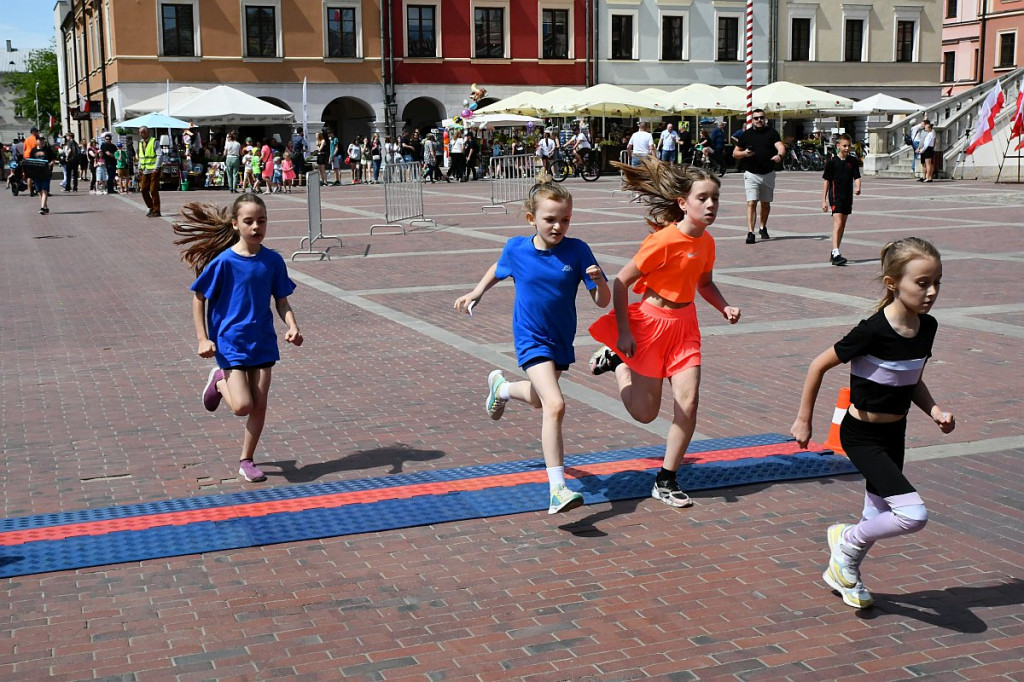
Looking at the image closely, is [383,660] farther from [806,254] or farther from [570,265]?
[806,254]

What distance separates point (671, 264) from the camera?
17.3 ft

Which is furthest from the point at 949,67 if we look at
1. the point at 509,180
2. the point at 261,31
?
the point at 509,180

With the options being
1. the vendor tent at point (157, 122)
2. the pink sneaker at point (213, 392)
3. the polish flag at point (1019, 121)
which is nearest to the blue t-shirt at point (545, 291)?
the pink sneaker at point (213, 392)

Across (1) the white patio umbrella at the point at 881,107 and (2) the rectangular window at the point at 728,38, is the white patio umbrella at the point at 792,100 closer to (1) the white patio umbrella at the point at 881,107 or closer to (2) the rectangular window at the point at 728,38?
(1) the white patio umbrella at the point at 881,107

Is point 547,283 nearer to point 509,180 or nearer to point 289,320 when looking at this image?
point 289,320

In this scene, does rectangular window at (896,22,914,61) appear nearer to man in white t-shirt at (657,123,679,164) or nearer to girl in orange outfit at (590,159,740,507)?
man in white t-shirt at (657,123,679,164)

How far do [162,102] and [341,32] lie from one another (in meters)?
9.86

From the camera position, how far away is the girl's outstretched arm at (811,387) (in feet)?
13.2

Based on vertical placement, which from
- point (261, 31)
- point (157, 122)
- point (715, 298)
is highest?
point (261, 31)

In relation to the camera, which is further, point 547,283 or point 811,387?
point 547,283

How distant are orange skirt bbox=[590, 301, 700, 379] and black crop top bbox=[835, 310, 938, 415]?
1.26 m

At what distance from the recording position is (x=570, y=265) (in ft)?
17.1

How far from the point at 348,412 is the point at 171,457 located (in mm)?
1270

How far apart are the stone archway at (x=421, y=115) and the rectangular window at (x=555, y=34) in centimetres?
557
